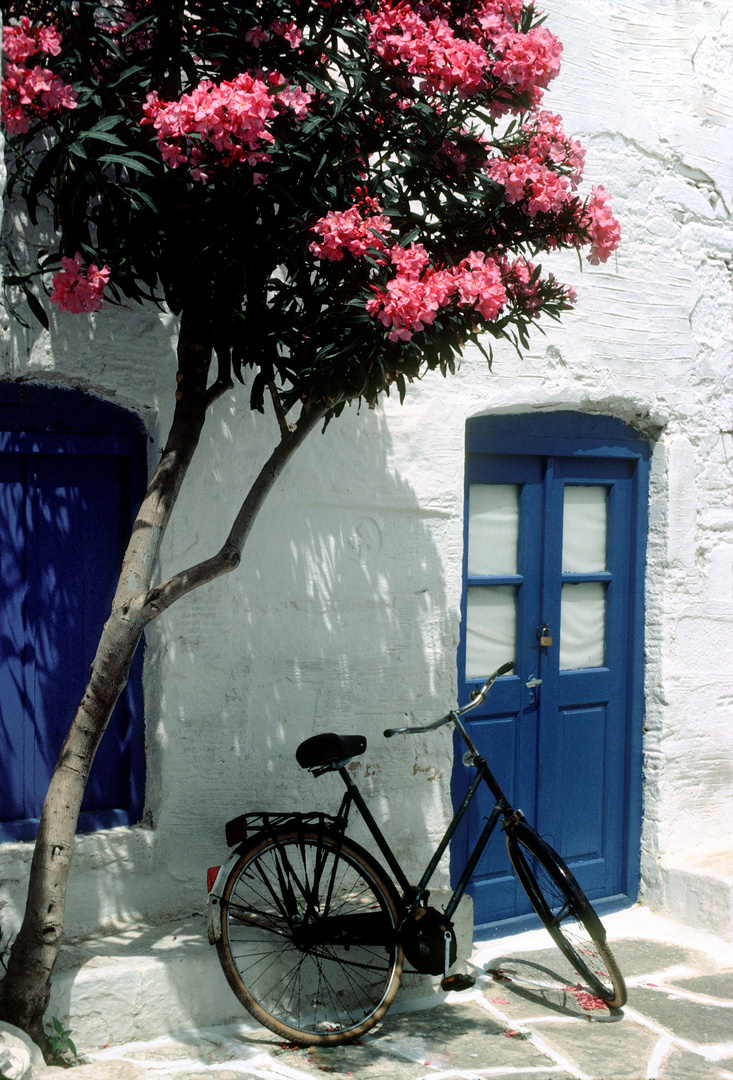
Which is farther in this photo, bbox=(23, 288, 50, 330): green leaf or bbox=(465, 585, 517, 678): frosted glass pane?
bbox=(465, 585, 517, 678): frosted glass pane

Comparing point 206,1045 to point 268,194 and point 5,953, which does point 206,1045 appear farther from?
point 268,194

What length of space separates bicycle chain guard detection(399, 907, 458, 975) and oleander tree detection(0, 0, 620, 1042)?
1.26 m

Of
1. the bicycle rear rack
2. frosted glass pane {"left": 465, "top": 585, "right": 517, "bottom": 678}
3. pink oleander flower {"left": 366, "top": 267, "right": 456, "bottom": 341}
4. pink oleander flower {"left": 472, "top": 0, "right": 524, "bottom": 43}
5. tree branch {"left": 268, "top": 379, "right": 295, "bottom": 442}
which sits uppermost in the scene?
pink oleander flower {"left": 472, "top": 0, "right": 524, "bottom": 43}

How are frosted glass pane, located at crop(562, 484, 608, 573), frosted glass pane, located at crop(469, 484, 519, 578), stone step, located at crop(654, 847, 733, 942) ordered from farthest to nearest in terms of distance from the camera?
frosted glass pane, located at crop(562, 484, 608, 573), stone step, located at crop(654, 847, 733, 942), frosted glass pane, located at crop(469, 484, 519, 578)

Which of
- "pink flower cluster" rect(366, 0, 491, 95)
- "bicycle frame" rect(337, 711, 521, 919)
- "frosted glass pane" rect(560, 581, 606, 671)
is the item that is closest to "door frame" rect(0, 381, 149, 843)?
"bicycle frame" rect(337, 711, 521, 919)

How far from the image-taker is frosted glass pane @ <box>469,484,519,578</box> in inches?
194

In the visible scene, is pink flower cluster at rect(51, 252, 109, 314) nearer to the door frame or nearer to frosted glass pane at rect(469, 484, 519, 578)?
the door frame

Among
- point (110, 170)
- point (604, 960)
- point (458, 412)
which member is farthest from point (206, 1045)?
point (110, 170)

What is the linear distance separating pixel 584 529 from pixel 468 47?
2.76 meters

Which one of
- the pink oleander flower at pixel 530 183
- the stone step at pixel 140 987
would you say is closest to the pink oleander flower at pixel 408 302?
the pink oleander flower at pixel 530 183

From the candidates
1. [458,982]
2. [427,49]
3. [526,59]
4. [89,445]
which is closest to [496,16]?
[526,59]

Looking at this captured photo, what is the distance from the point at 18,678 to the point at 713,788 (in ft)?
11.8

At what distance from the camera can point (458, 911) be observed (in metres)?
4.35

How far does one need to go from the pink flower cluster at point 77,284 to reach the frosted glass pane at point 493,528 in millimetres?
2179
